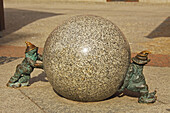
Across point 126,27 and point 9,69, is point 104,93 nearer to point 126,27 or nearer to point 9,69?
point 9,69

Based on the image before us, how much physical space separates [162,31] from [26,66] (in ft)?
30.7

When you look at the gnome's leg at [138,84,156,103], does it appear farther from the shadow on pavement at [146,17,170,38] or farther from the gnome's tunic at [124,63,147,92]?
the shadow on pavement at [146,17,170,38]

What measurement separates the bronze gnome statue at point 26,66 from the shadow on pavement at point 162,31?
7963 millimetres

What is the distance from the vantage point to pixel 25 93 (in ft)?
17.7

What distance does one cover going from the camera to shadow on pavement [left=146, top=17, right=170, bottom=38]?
12741mm

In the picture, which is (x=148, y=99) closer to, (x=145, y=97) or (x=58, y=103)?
(x=145, y=97)

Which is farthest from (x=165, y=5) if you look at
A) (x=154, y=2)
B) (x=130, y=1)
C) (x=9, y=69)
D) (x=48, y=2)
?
(x=9, y=69)

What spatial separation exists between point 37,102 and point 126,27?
10027 mm

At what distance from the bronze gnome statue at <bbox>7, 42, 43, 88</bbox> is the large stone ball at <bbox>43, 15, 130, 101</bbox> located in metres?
0.57

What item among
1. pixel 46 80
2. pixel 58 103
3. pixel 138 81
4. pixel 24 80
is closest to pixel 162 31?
pixel 46 80

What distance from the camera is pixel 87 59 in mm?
4547

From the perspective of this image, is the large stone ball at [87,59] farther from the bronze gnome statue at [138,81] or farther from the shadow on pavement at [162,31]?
the shadow on pavement at [162,31]

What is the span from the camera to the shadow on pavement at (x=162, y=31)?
12.7m

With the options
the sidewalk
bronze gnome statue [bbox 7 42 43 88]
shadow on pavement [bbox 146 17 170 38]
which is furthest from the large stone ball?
shadow on pavement [bbox 146 17 170 38]
